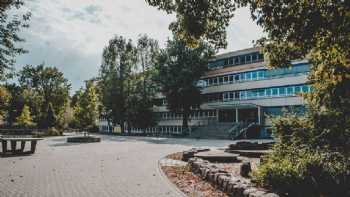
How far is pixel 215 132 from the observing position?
4416cm

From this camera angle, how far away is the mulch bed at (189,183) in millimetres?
8450

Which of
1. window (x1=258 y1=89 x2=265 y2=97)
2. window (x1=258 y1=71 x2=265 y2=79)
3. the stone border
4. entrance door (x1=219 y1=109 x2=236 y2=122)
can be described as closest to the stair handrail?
window (x1=258 y1=89 x2=265 y2=97)

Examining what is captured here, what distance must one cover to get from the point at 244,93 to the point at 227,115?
171 inches

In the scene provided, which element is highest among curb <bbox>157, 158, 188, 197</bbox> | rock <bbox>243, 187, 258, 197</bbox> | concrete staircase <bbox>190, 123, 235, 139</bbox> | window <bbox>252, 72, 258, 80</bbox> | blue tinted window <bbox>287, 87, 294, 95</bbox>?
window <bbox>252, 72, 258, 80</bbox>

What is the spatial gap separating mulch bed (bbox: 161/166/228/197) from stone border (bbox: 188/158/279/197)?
0.17 m

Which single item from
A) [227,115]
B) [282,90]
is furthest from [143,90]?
[282,90]

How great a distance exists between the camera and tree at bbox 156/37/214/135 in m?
48.5

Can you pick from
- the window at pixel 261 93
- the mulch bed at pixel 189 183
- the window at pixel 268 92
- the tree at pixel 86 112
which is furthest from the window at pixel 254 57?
the mulch bed at pixel 189 183

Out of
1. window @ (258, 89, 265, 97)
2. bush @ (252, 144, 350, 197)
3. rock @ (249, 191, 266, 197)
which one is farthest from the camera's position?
window @ (258, 89, 265, 97)

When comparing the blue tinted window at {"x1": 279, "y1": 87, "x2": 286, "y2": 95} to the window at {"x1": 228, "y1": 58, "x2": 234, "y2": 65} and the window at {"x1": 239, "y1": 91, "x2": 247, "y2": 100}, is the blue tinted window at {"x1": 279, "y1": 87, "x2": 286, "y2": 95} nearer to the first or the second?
the window at {"x1": 239, "y1": 91, "x2": 247, "y2": 100}

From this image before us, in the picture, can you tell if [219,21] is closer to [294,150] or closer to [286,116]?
[286,116]

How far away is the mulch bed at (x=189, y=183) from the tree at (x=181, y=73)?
117 ft

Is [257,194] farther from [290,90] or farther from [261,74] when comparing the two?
Result: [261,74]

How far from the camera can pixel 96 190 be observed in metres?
8.66
